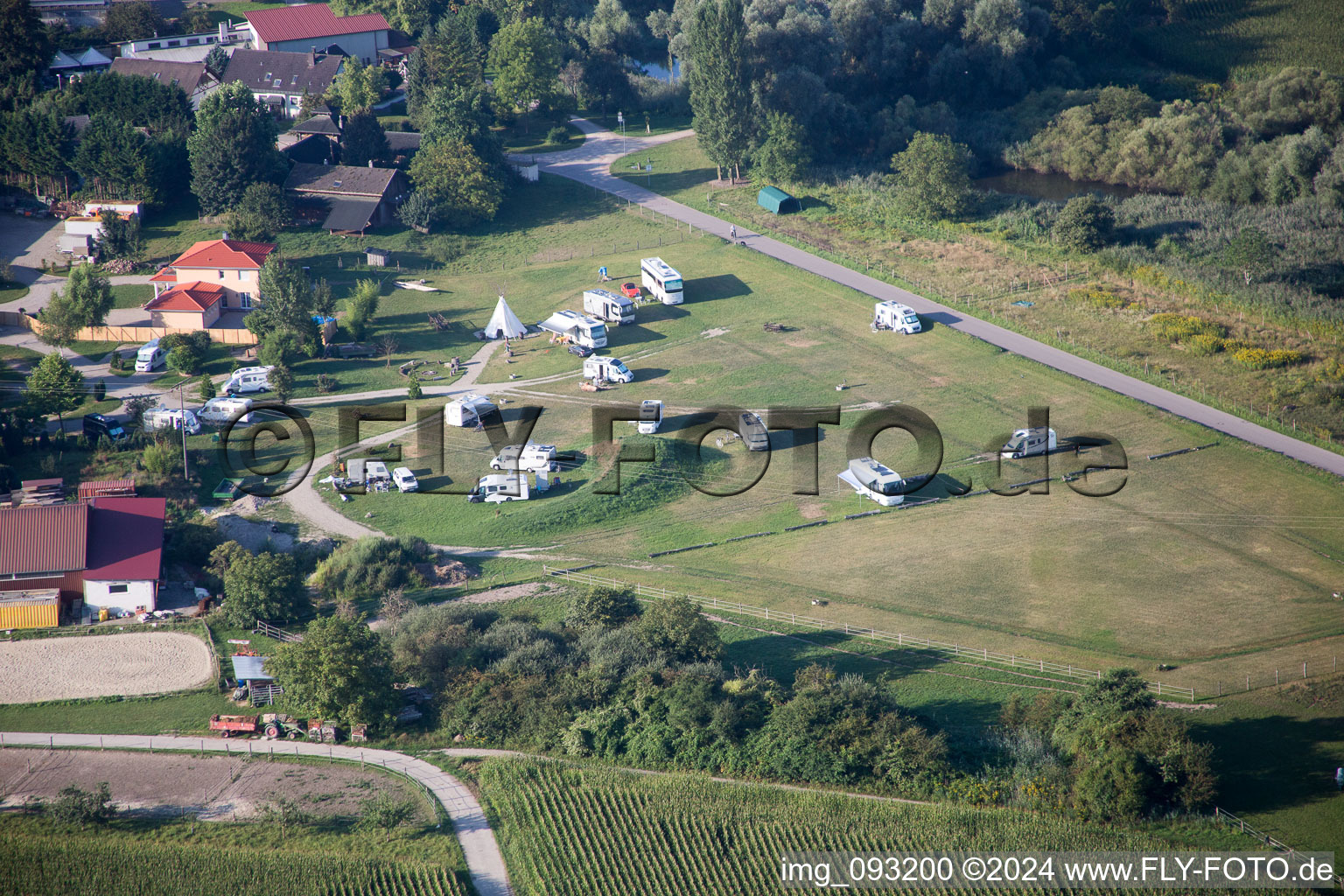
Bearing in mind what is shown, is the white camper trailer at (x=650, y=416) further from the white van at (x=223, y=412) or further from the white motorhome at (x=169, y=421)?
the white motorhome at (x=169, y=421)

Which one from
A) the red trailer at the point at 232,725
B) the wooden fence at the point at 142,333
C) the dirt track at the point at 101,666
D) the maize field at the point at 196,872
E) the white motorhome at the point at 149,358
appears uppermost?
the wooden fence at the point at 142,333

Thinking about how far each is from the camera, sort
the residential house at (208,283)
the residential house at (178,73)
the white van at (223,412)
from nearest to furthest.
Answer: the white van at (223,412), the residential house at (208,283), the residential house at (178,73)

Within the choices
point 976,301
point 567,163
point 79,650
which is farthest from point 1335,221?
point 79,650

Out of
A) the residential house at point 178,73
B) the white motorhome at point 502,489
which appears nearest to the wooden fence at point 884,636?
the white motorhome at point 502,489

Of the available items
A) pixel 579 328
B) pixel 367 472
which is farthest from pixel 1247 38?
pixel 367 472

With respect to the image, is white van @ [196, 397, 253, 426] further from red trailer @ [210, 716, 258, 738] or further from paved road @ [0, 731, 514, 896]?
red trailer @ [210, 716, 258, 738]

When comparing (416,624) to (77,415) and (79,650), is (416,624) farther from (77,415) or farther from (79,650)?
(77,415)

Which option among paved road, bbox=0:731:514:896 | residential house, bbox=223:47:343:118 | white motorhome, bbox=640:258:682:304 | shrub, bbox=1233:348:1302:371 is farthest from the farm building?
paved road, bbox=0:731:514:896
